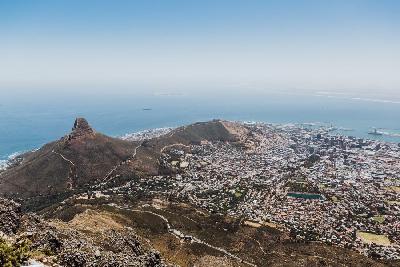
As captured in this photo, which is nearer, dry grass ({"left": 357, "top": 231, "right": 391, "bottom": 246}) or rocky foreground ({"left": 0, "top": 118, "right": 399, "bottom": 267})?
rocky foreground ({"left": 0, "top": 118, "right": 399, "bottom": 267})

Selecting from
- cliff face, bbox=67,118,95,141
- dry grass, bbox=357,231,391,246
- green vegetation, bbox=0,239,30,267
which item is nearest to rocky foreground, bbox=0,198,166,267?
green vegetation, bbox=0,239,30,267

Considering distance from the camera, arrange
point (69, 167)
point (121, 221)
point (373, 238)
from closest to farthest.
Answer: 1. point (121, 221)
2. point (373, 238)
3. point (69, 167)

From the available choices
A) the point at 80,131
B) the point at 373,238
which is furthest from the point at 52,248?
the point at 80,131

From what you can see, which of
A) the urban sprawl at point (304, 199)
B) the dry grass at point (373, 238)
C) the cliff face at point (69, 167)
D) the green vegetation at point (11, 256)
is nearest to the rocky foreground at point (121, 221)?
the green vegetation at point (11, 256)

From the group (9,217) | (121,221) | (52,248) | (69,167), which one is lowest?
(69,167)

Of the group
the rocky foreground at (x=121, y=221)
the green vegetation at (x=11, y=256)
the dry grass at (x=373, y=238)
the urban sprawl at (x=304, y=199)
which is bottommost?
the dry grass at (x=373, y=238)

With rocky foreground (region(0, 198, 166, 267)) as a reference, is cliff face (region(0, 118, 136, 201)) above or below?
below

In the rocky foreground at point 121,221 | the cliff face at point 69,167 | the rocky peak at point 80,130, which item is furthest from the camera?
the rocky peak at point 80,130

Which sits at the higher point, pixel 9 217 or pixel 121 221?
pixel 9 217

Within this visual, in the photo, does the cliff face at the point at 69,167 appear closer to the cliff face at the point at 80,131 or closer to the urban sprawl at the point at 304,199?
the cliff face at the point at 80,131

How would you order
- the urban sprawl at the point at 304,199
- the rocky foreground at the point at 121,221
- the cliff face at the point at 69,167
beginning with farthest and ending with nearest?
the cliff face at the point at 69,167 → the urban sprawl at the point at 304,199 → the rocky foreground at the point at 121,221

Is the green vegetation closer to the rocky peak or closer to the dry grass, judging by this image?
the dry grass

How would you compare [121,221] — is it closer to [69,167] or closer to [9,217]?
[9,217]
